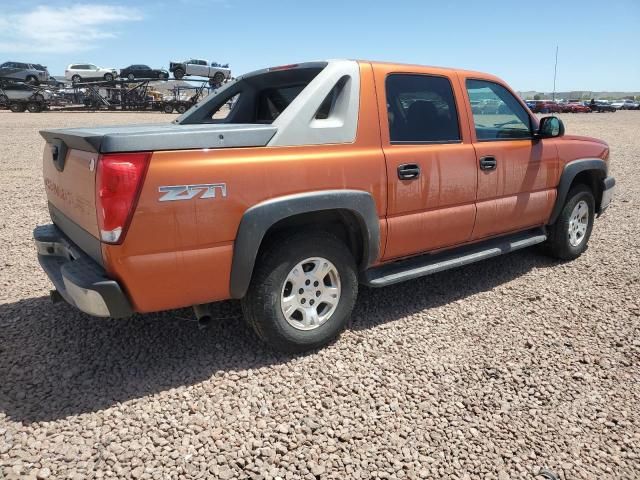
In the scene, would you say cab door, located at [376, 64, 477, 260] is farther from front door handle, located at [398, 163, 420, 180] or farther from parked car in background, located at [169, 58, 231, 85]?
parked car in background, located at [169, 58, 231, 85]

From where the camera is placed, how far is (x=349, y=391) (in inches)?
113

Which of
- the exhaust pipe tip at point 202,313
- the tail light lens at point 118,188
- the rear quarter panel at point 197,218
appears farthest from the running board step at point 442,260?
the tail light lens at point 118,188

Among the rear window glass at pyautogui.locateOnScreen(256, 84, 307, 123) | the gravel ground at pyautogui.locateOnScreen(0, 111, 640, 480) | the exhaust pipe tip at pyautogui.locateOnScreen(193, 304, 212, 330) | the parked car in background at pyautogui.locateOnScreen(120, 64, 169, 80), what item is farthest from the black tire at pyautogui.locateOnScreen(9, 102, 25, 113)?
the exhaust pipe tip at pyautogui.locateOnScreen(193, 304, 212, 330)

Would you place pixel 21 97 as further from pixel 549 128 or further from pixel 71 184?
pixel 549 128

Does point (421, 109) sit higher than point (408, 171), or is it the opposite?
point (421, 109)

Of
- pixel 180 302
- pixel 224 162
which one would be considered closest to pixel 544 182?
pixel 224 162

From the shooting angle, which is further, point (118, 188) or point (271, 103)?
point (271, 103)

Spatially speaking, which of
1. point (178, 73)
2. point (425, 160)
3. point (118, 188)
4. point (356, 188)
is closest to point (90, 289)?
point (118, 188)

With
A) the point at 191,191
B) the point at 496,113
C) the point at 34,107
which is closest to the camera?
the point at 191,191

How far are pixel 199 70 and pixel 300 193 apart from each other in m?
35.4

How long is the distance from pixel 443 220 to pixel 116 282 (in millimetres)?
2354

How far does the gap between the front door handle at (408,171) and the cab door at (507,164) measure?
2.36 ft

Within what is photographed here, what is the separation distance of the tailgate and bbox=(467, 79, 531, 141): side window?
114 inches

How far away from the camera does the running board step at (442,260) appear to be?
349 centimetres
